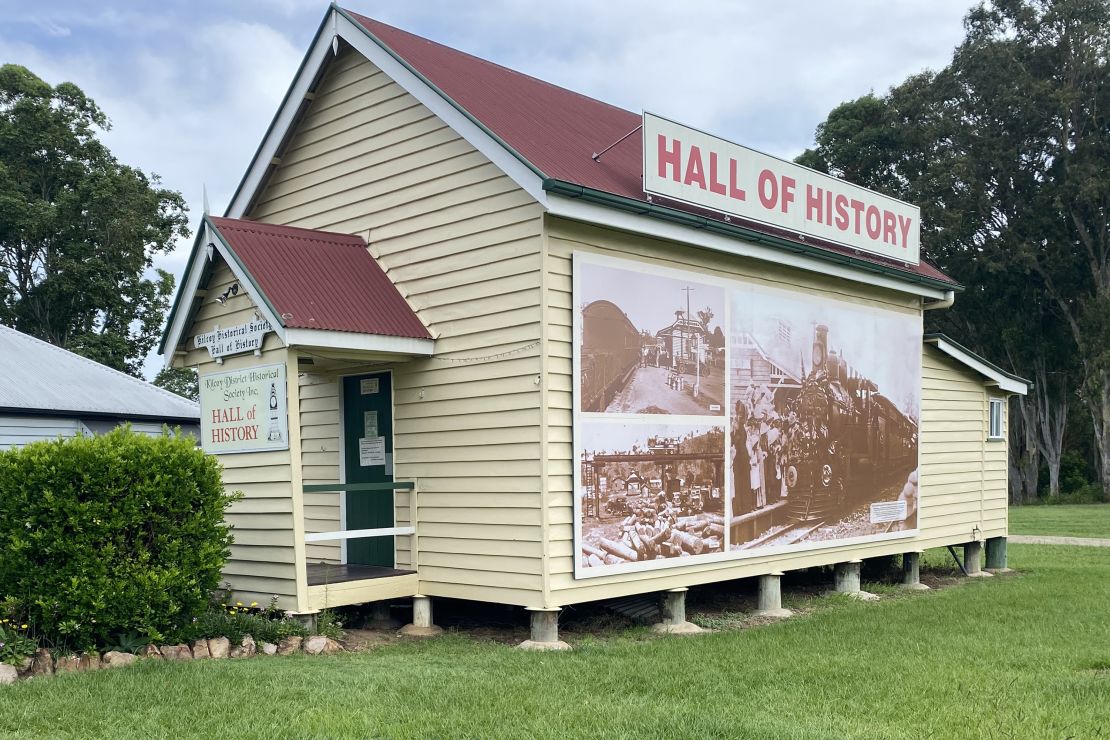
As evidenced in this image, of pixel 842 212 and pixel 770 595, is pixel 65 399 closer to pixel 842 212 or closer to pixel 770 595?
pixel 770 595

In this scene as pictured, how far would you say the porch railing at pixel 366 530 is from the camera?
10.6 metres

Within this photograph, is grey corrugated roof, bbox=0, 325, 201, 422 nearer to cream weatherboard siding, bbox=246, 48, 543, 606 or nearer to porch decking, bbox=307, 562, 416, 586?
cream weatherboard siding, bbox=246, 48, 543, 606

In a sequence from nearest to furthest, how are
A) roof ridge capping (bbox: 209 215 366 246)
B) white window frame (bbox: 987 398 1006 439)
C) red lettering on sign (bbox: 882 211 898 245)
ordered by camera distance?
roof ridge capping (bbox: 209 215 366 246) → red lettering on sign (bbox: 882 211 898 245) → white window frame (bbox: 987 398 1006 439)

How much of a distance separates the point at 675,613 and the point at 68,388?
54.0 feet

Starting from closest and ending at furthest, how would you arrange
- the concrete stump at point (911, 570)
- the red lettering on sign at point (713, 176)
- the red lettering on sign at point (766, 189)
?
1. the red lettering on sign at point (713, 176)
2. the red lettering on sign at point (766, 189)
3. the concrete stump at point (911, 570)

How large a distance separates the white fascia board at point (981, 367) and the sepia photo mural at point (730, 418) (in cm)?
99

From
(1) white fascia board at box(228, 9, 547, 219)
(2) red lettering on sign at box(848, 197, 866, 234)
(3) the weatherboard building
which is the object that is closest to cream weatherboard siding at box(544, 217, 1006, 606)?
(3) the weatherboard building

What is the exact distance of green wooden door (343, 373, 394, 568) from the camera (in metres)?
12.0

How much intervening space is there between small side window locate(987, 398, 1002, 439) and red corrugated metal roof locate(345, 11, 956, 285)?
3669 mm

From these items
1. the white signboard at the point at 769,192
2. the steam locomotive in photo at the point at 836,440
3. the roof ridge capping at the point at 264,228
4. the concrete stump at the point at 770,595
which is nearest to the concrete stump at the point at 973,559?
the steam locomotive in photo at the point at 836,440

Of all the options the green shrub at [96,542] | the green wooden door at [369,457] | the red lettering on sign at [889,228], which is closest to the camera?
the green shrub at [96,542]

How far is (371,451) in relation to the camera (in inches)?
483

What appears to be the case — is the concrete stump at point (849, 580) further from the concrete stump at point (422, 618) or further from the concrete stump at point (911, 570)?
the concrete stump at point (422, 618)

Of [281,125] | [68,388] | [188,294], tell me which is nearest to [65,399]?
[68,388]
